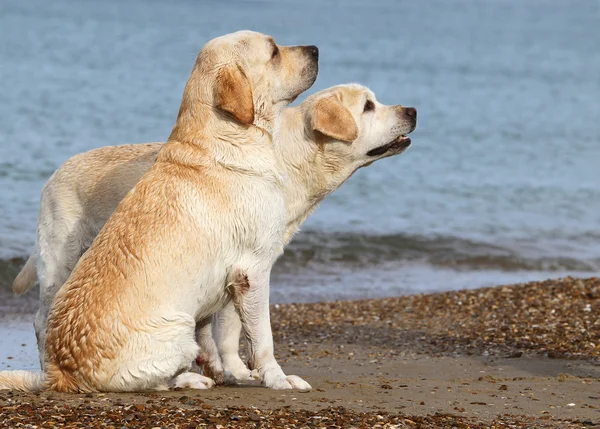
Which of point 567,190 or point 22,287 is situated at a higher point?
point 22,287

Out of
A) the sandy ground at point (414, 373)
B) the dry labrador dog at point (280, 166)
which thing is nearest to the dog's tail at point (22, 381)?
the sandy ground at point (414, 373)

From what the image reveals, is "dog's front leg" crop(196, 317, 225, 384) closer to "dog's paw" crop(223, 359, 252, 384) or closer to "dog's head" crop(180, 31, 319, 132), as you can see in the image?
"dog's paw" crop(223, 359, 252, 384)

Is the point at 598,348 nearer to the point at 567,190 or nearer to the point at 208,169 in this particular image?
the point at 208,169

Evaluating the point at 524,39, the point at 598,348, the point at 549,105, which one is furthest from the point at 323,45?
the point at 598,348

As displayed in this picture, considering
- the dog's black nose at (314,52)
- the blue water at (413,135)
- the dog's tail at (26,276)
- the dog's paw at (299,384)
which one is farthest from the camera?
the blue water at (413,135)

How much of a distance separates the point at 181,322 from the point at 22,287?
211 centimetres

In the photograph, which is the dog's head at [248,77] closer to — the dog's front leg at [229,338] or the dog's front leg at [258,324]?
the dog's front leg at [258,324]

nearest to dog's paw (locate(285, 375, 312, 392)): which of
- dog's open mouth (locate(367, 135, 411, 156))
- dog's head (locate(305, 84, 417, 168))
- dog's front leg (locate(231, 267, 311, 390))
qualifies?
dog's front leg (locate(231, 267, 311, 390))

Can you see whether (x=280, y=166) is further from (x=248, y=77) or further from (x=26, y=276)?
(x=26, y=276)

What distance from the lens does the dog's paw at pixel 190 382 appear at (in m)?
5.78

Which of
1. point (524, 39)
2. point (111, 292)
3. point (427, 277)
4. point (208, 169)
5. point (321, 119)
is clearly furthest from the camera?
point (524, 39)

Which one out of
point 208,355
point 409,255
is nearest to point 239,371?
point 208,355

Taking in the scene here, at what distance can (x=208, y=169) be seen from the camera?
576cm

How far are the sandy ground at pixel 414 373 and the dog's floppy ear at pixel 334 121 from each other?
154 cm
